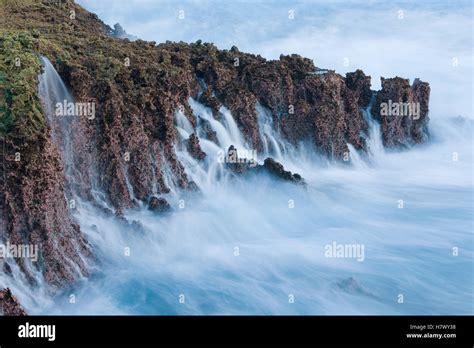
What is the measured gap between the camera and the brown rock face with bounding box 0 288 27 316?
14.8m

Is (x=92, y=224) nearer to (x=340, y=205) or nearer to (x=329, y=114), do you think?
(x=340, y=205)

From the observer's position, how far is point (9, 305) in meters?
14.9

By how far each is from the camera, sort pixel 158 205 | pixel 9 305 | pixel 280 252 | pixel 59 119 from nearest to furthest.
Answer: pixel 9 305, pixel 59 119, pixel 280 252, pixel 158 205

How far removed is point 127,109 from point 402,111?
638 inches

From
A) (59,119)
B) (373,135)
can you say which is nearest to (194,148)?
(59,119)

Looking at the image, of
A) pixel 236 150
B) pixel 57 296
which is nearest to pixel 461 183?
pixel 236 150

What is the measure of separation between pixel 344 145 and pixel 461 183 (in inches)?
220

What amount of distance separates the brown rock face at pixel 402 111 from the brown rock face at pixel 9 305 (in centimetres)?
2083

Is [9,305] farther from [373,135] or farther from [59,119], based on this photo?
[373,135]

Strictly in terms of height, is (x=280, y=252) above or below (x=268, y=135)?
below

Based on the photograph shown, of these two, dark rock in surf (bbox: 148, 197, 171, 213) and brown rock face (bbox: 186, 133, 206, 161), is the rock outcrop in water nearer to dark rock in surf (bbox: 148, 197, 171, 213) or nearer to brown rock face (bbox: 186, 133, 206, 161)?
brown rock face (bbox: 186, 133, 206, 161)

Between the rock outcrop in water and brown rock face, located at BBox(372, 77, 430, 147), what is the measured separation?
7 cm

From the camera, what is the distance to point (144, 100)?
21.9 metres

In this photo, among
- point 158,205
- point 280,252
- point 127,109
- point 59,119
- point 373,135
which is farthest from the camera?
point 373,135
